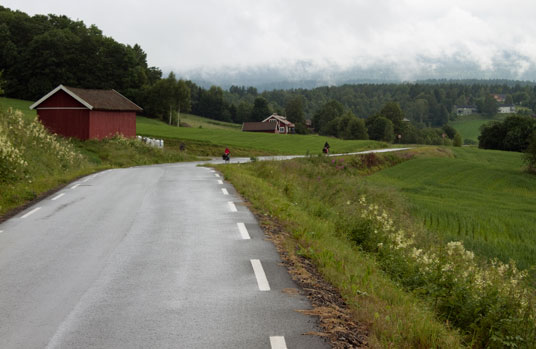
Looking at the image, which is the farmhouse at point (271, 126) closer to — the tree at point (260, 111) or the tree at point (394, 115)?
the tree at point (260, 111)

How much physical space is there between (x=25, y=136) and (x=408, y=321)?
80.5ft

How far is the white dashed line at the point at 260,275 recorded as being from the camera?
6584mm

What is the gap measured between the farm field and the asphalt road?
976 centimetres

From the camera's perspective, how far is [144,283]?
6750mm

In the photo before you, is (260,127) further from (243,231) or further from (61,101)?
(243,231)

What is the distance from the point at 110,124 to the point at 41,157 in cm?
A: 2307

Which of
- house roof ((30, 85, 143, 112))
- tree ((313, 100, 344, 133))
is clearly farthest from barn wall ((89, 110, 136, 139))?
tree ((313, 100, 344, 133))

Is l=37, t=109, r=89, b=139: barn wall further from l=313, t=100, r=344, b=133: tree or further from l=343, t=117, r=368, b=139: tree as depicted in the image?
l=313, t=100, r=344, b=133: tree

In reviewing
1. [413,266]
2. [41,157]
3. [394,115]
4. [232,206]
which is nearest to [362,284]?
[413,266]

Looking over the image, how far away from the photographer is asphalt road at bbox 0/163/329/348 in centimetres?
501

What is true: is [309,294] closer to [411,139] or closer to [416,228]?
[416,228]

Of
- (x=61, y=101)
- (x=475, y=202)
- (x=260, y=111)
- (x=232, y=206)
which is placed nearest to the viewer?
(x=232, y=206)

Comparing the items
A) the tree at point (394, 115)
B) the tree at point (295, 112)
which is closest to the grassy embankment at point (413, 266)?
the tree at point (394, 115)

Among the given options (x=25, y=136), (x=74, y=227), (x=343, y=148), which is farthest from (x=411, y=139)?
(x=74, y=227)
